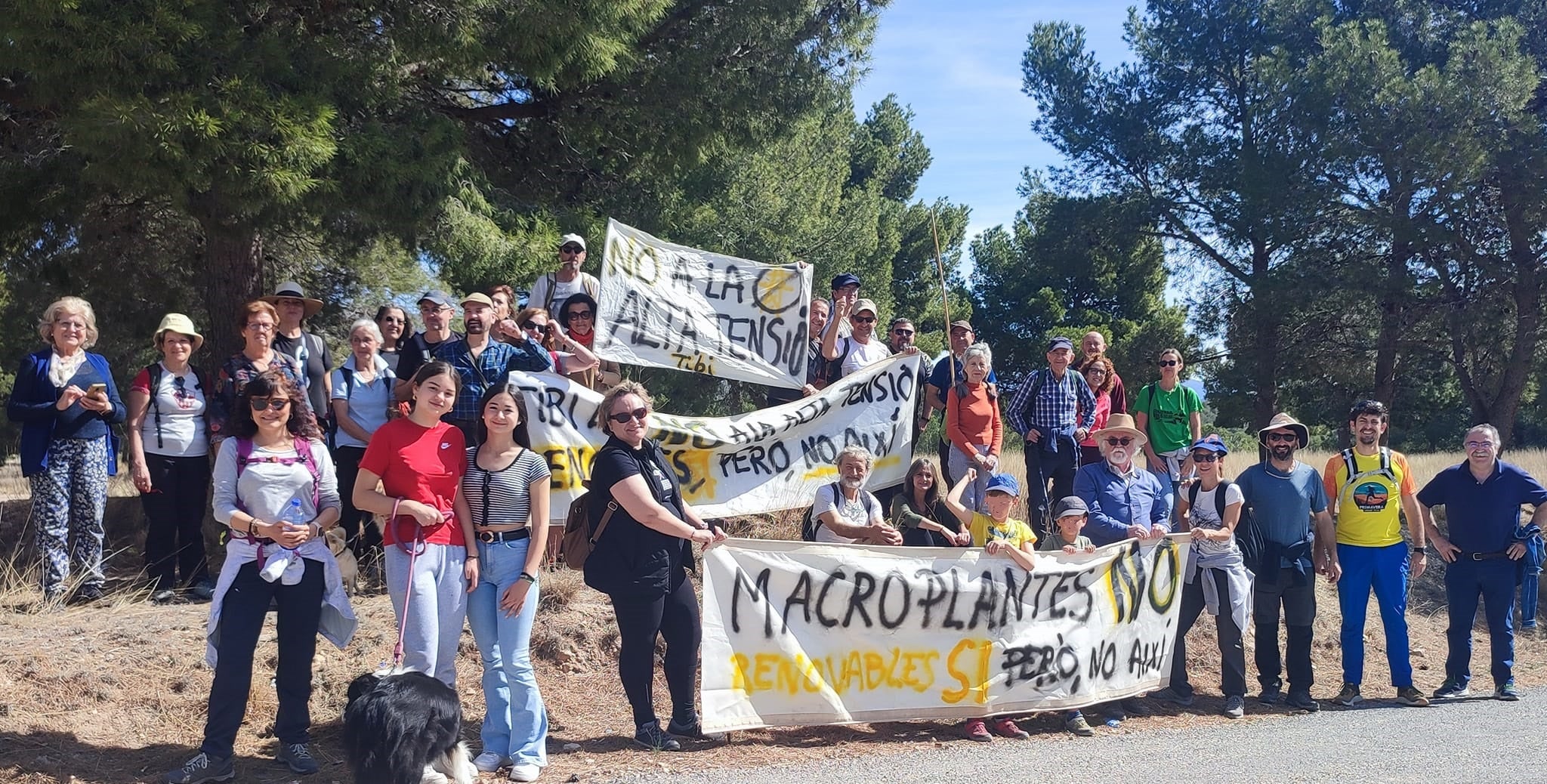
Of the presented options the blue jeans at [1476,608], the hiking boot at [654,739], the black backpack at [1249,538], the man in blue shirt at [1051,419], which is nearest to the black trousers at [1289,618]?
the black backpack at [1249,538]

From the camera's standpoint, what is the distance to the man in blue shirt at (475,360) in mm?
7555

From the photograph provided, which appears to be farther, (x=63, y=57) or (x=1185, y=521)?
(x=1185, y=521)

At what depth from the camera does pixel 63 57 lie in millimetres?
7195

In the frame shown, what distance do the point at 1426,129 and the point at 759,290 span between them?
13721mm

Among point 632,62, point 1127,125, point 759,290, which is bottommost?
point 759,290

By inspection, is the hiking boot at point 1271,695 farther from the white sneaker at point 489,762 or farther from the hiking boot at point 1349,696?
the white sneaker at point 489,762

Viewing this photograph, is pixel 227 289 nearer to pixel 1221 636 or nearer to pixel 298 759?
pixel 298 759

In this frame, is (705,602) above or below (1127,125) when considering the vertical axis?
below

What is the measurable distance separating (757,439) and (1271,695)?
385 cm

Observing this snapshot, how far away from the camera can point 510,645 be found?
5.71 m

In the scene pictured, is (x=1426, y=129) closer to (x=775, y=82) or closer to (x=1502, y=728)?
(x=775, y=82)

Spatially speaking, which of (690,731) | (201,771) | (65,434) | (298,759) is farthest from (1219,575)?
(65,434)

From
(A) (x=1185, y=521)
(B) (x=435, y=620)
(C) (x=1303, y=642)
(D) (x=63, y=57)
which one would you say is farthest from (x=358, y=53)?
(C) (x=1303, y=642)

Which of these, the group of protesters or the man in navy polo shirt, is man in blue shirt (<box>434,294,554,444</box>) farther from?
the man in navy polo shirt
